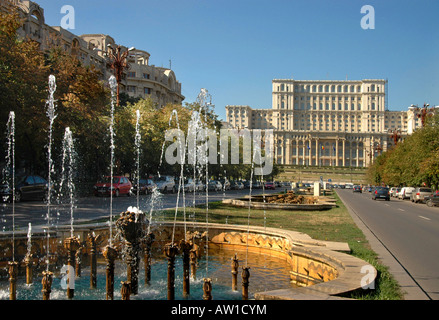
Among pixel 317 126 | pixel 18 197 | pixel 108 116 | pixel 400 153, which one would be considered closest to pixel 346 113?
pixel 317 126

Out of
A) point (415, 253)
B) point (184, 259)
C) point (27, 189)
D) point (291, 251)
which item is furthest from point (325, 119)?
point (184, 259)

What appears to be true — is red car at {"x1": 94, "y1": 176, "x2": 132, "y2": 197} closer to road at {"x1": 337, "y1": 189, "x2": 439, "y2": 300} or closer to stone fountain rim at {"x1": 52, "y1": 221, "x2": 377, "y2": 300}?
stone fountain rim at {"x1": 52, "y1": 221, "x2": 377, "y2": 300}

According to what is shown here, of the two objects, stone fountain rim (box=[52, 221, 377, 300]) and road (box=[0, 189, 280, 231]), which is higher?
stone fountain rim (box=[52, 221, 377, 300])

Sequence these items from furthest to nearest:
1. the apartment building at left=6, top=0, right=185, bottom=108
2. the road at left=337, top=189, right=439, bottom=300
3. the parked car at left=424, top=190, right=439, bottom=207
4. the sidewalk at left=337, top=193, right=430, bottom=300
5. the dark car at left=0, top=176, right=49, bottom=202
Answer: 1. the apartment building at left=6, top=0, right=185, bottom=108
2. the parked car at left=424, top=190, right=439, bottom=207
3. the dark car at left=0, top=176, right=49, bottom=202
4. the road at left=337, top=189, right=439, bottom=300
5. the sidewalk at left=337, top=193, right=430, bottom=300

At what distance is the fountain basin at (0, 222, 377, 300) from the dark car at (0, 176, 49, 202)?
13.8 meters

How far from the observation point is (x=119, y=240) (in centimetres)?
1091

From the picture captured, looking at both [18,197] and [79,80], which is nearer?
[18,197]

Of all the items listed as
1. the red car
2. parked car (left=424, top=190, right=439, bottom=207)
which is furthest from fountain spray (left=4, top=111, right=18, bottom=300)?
parked car (left=424, top=190, right=439, bottom=207)

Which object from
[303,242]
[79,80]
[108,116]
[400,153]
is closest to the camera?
[303,242]

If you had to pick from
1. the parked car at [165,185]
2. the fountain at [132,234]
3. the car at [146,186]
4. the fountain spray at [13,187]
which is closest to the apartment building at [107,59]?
the parked car at [165,185]

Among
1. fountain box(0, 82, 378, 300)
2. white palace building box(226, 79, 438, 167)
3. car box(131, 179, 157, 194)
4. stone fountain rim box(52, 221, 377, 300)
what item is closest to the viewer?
stone fountain rim box(52, 221, 377, 300)

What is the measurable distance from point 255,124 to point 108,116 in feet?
527

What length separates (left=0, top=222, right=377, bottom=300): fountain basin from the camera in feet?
17.6
